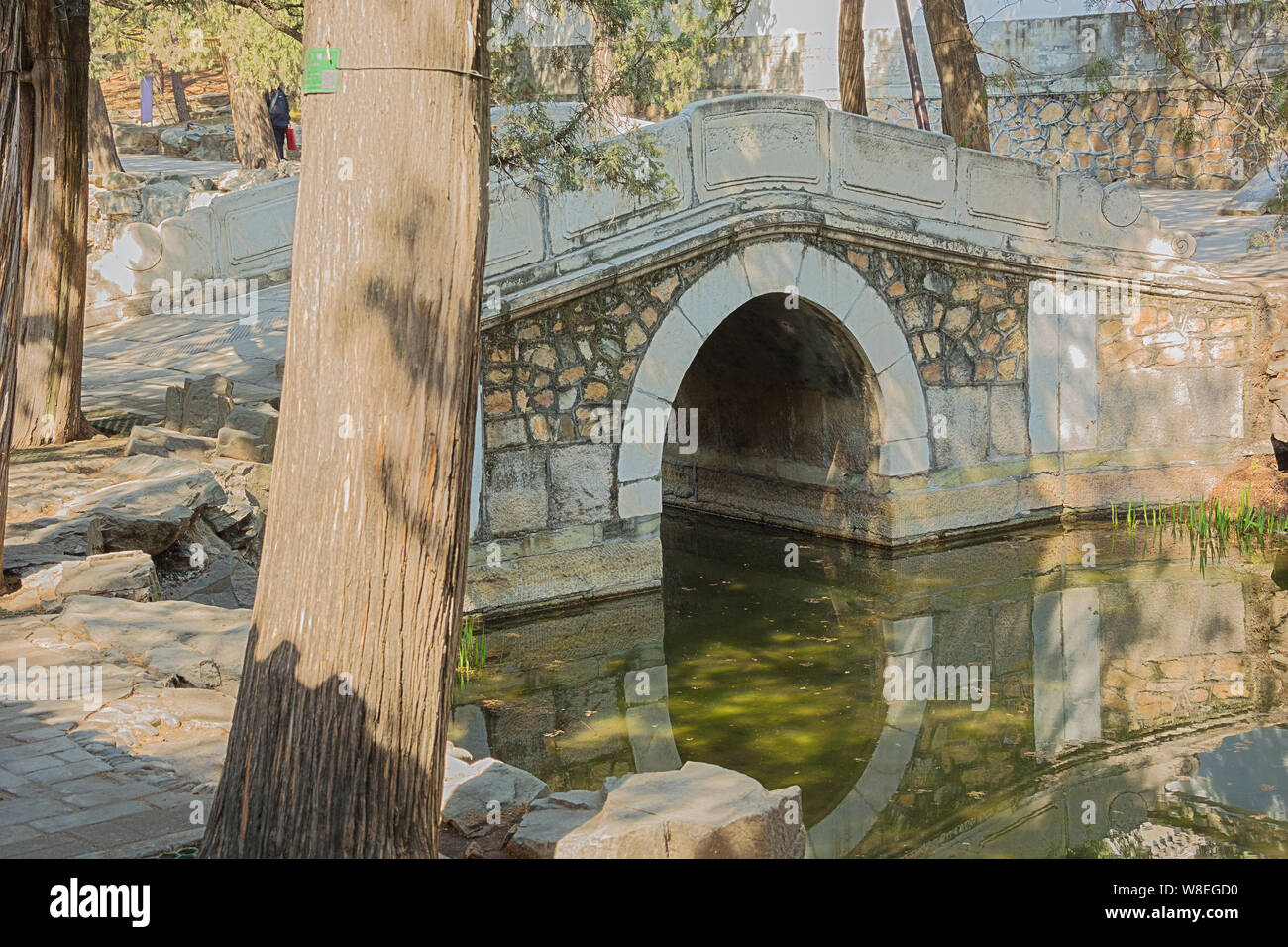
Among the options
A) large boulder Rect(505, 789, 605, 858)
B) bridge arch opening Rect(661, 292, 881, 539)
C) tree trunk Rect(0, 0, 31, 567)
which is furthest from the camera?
bridge arch opening Rect(661, 292, 881, 539)

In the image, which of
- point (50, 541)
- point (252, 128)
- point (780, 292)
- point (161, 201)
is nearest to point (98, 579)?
point (50, 541)

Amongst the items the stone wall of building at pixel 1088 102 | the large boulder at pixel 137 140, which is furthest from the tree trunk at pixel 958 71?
the large boulder at pixel 137 140

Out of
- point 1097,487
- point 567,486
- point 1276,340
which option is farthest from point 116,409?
point 1276,340

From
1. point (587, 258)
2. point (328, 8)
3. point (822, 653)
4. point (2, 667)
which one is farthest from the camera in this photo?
point (587, 258)

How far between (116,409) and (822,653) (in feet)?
17.3

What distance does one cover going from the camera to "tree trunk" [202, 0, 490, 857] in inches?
115

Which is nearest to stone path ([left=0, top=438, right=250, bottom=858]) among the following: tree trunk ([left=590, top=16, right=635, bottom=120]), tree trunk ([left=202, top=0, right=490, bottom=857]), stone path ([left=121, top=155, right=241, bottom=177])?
tree trunk ([left=202, top=0, right=490, bottom=857])

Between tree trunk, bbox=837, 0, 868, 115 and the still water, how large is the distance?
4986mm

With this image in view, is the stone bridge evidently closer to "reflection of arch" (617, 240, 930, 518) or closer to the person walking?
"reflection of arch" (617, 240, 930, 518)

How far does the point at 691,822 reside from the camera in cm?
351

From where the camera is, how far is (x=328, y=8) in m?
2.95

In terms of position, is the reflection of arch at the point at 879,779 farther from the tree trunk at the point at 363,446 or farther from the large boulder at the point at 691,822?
the tree trunk at the point at 363,446

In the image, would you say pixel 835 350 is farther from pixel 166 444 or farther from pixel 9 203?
pixel 9 203
